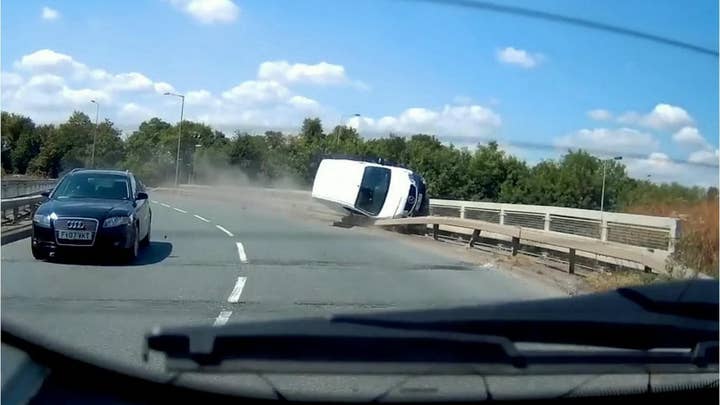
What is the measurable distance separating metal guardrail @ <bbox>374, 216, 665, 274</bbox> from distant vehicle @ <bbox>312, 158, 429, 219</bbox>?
261mm

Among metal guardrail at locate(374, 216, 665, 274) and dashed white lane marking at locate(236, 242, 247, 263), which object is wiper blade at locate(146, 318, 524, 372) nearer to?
metal guardrail at locate(374, 216, 665, 274)

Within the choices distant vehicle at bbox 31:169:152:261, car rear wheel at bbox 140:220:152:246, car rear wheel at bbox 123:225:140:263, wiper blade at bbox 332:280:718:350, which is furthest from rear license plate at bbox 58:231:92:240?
wiper blade at bbox 332:280:718:350

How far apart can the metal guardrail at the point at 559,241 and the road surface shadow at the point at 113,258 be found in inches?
93.0

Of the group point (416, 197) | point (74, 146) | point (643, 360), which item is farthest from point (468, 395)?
point (416, 197)

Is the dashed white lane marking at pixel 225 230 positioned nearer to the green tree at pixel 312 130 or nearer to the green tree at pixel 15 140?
the green tree at pixel 312 130

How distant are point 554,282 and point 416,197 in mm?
1668

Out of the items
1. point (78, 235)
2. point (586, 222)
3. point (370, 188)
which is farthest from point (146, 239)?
point (586, 222)

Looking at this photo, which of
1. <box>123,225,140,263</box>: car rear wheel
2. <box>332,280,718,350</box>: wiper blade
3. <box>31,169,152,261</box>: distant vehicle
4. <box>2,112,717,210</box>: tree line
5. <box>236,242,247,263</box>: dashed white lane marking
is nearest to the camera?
<box>332,280,718,350</box>: wiper blade

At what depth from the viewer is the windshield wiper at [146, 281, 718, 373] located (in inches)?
121

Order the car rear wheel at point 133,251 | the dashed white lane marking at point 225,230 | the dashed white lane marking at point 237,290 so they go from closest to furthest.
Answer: the dashed white lane marking at point 237,290, the car rear wheel at point 133,251, the dashed white lane marking at point 225,230

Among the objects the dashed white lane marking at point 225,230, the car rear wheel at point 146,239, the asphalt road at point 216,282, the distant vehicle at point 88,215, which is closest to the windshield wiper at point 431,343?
the asphalt road at point 216,282

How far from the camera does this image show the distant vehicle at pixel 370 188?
6508mm

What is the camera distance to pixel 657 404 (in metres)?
3.33

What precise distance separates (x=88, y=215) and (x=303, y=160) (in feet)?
9.84
